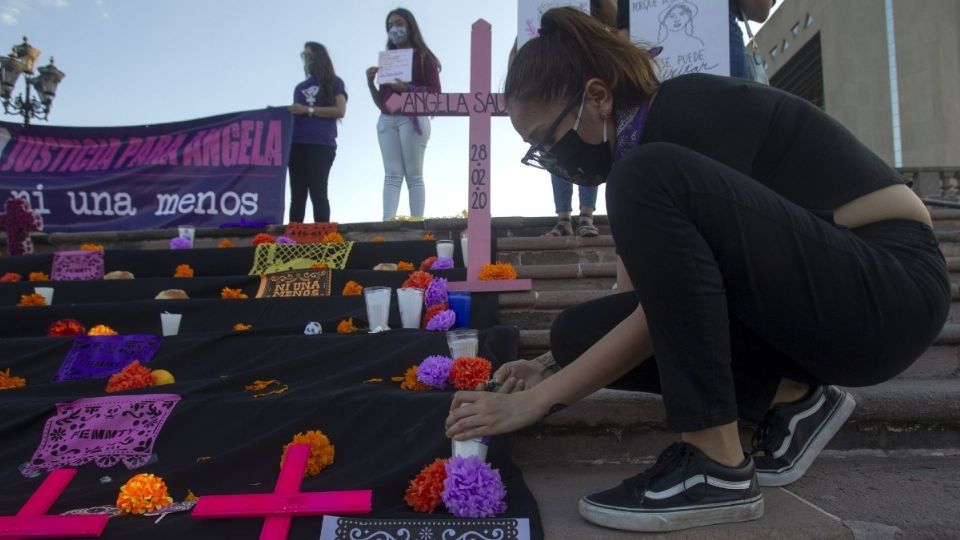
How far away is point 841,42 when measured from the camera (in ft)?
40.9

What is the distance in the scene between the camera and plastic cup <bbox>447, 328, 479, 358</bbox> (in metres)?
1.73

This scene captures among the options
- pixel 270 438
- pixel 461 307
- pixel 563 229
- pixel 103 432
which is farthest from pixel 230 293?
pixel 563 229

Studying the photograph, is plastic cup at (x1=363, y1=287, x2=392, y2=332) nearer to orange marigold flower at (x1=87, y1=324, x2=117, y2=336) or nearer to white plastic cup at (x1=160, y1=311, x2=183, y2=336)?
white plastic cup at (x1=160, y1=311, x2=183, y2=336)

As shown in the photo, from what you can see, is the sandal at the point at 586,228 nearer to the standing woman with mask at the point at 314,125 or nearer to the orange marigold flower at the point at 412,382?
the orange marigold flower at the point at 412,382

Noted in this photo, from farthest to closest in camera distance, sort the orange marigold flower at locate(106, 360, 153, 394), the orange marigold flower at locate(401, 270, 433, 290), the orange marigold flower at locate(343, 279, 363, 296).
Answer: the orange marigold flower at locate(343, 279, 363, 296) < the orange marigold flower at locate(401, 270, 433, 290) < the orange marigold flower at locate(106, 360, 153, 394)

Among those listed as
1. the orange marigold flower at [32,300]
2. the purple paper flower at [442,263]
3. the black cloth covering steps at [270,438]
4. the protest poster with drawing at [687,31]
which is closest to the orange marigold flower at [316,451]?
the black cloth covering steps at [270,438]

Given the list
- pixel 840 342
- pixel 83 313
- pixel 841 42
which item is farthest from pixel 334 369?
pixel 841 42

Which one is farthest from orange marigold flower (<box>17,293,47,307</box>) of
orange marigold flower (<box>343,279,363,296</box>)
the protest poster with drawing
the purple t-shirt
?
the protest poster with drawing

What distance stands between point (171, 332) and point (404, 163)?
7.39 ft

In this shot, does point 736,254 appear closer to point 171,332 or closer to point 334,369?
point 334,369

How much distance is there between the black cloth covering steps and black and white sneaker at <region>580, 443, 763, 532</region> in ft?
0.49

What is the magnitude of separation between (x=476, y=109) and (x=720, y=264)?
2.13m

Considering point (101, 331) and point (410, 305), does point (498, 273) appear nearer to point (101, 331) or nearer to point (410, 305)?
point (410, 305)

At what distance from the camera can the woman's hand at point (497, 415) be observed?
99cm
